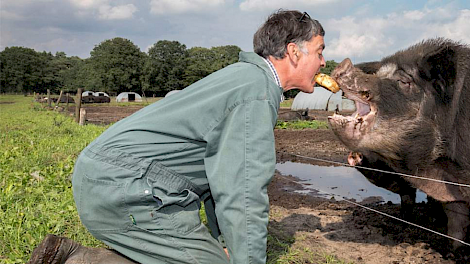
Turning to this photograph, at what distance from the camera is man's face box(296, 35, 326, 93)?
2.41 m

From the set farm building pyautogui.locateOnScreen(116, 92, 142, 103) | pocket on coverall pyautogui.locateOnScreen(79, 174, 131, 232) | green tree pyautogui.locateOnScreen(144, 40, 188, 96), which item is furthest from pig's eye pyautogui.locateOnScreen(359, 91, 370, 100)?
green tree pyautogui.locateOnScreen(144, 40, 188, 96)

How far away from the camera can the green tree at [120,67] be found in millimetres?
68625

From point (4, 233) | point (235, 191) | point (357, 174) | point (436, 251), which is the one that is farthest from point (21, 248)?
point (357, 174)

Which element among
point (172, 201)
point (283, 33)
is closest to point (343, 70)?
point (283, 33)

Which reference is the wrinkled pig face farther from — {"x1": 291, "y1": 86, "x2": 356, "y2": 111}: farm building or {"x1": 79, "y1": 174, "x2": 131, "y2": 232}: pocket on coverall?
{"x1": 291, "y1": 86, "x2": 356, "y2": 111}: farm building

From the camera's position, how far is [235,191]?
78.3 inches

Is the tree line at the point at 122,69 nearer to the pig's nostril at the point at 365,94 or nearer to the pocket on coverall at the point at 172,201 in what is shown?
the pig's nostril at the point at 365,94

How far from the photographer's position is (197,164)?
7.57 feet

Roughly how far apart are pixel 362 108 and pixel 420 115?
1.69ft

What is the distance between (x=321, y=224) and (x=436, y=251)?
1.30 meters

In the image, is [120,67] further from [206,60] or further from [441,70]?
[441,70]

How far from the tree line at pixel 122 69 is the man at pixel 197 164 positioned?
59.0 metres

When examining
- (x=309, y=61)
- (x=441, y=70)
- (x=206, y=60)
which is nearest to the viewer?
(x=309, y=61)

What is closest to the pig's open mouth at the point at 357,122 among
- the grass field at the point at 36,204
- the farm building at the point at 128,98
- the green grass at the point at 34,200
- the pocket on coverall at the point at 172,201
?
the grass field at the point at 36,204
